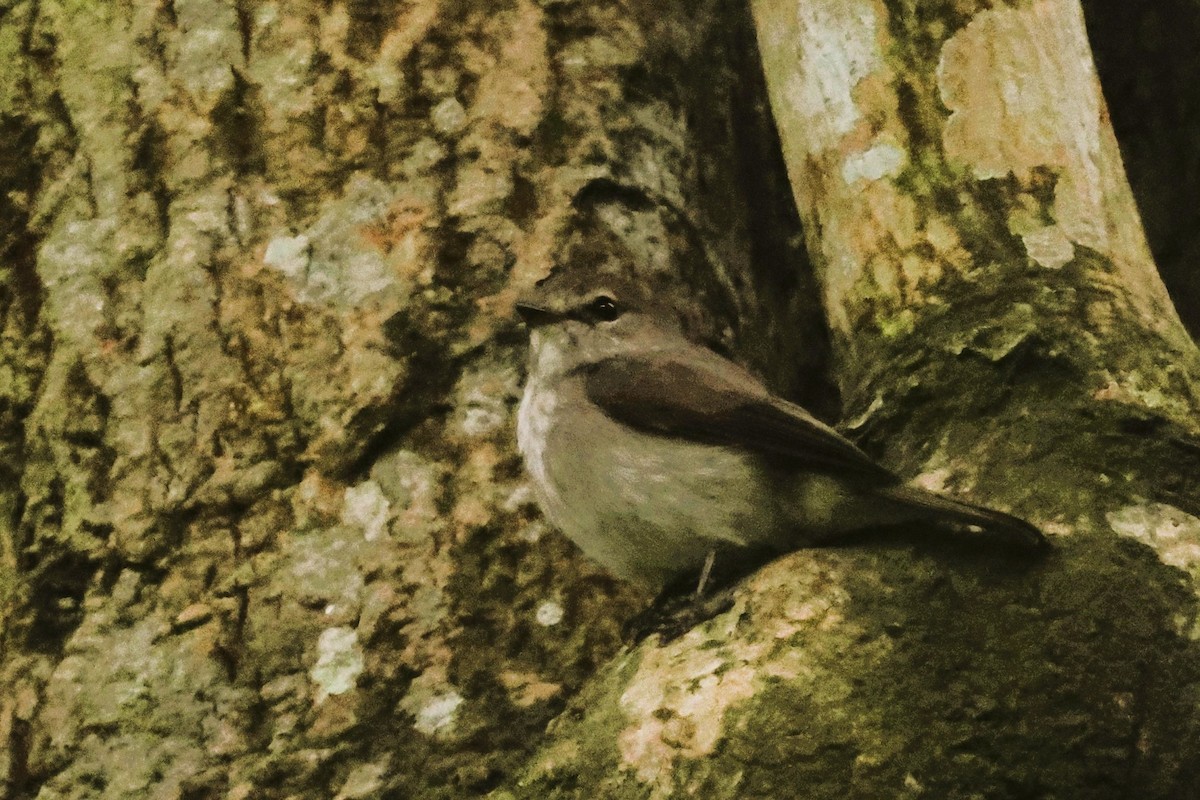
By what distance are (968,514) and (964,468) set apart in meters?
0.26

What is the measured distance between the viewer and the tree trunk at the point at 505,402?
7.99ft

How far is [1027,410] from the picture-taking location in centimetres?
289

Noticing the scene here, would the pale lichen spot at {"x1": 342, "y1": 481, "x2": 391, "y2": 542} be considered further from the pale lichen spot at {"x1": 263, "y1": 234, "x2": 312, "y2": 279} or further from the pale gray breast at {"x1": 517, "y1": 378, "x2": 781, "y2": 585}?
the pale lichen spot at {"x1": 263, "y1": 234, "x2": 312, "y2": 279}

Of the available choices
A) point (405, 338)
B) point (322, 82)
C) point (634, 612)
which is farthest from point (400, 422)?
point (322, 82)

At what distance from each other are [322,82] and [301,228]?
0.48 m

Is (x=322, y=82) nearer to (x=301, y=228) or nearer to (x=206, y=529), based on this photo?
(x=301, y=228)

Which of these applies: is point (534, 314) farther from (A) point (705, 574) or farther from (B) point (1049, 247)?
(B) point (1049, 247)

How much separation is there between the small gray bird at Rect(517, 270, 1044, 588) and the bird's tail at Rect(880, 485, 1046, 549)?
6.9 inches

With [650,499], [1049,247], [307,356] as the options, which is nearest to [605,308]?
[650,499]

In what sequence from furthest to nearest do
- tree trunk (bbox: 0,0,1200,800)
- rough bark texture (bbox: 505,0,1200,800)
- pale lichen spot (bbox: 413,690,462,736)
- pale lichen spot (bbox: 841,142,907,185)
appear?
pale lichen spot (bbox: 841,142,907,185) → pale lichen spot (bbox: 413,690,462,736) → tree trunk (bbox: 0,0,1200,800) → rough bark texture (bbox: 505,0,1200,800)

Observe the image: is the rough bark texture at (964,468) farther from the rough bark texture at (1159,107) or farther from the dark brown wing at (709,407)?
the rough bark texture at (1159,107)

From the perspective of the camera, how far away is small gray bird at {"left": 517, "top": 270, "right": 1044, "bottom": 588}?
10.5 ft

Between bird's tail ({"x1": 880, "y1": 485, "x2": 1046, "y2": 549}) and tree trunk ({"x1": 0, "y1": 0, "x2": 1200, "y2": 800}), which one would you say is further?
bird's tail ({"x1": 880, "y1": 485, "x2": 1046, "y2": 549})

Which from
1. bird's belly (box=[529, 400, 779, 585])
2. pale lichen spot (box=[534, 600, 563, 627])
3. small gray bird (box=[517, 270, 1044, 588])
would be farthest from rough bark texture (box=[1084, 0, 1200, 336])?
pale lichen spot (box=[534, 600, 563, 627])
